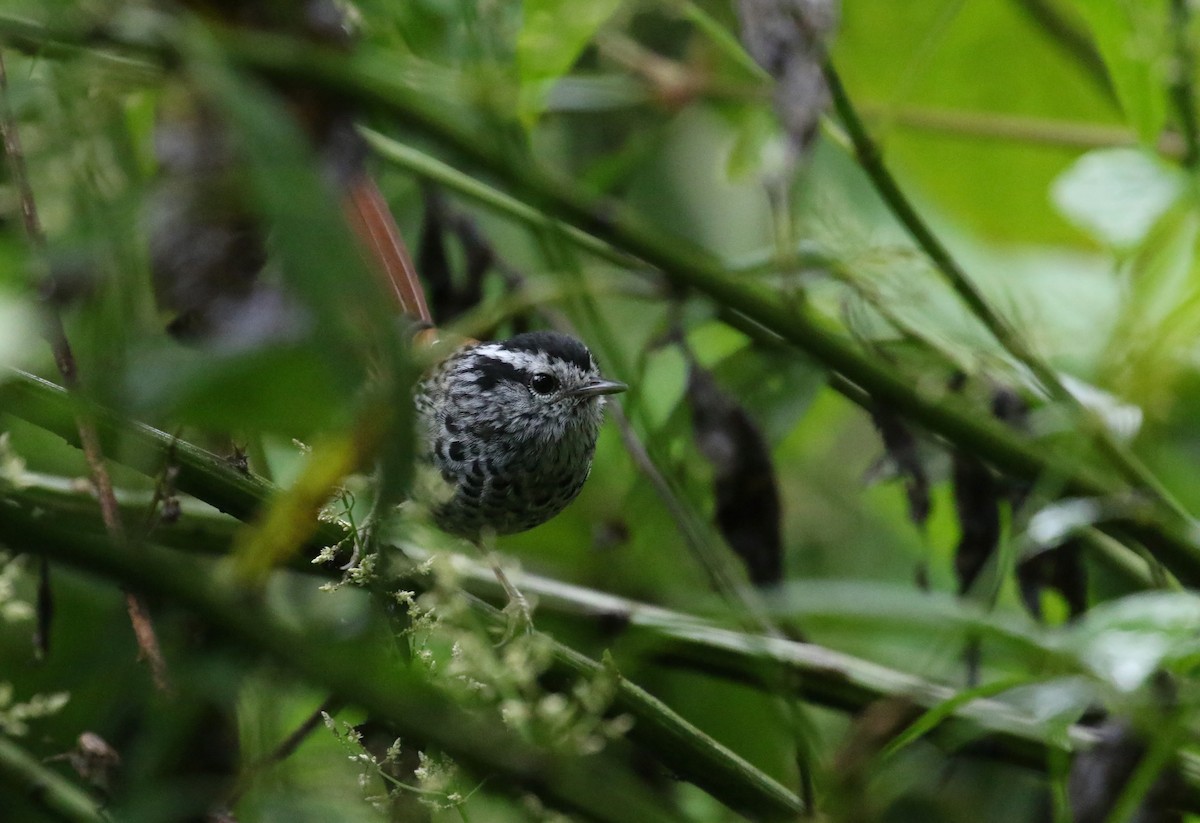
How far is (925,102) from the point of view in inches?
144

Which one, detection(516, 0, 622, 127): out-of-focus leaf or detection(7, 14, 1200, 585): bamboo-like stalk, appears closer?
detection(7, 14, 1200, 585): bamboo-like stalk

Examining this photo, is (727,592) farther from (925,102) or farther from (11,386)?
(925,102)

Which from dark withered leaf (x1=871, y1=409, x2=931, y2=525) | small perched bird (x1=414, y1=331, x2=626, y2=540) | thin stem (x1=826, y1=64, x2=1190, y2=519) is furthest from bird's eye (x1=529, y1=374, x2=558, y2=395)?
thin stem (x1=826, y1=64, x2=1190, y2=519)

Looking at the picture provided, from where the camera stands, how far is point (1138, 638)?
1201 millimetres

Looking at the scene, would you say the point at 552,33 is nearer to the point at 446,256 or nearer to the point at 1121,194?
the point at 446,256

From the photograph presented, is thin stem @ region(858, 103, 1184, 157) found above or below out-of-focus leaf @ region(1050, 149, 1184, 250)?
below

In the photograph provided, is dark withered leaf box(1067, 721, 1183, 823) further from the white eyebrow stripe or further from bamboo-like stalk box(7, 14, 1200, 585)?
the white eyebrow stripe

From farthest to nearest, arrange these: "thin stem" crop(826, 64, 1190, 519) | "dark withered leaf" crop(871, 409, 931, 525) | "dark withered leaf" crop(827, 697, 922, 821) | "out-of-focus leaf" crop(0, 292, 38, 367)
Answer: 1. "dark withered leaf" crop(871, 409, 931, 525)
2. "thin stem" crop(826, 64, 1190, 519)
3. "dark withered leaf" crop(827, 697, 922, 821)
4. "out-of-focus leaf" crop(0, 292, 38, 367)

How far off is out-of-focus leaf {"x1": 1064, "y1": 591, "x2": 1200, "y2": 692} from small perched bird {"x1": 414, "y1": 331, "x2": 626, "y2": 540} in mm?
1150

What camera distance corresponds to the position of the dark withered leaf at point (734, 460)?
6.18 ft

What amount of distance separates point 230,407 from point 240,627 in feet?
0.40

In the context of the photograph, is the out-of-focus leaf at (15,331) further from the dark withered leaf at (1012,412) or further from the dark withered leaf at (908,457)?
the dark withered leaf at (1012,412)

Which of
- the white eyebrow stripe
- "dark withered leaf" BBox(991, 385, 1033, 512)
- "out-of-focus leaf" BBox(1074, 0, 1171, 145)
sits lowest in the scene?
the white eyebrow stripe

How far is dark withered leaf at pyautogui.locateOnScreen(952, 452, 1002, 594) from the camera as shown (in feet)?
6.39
